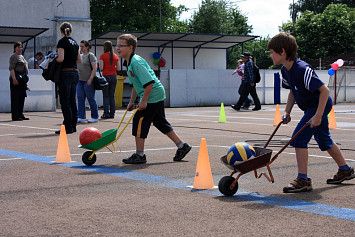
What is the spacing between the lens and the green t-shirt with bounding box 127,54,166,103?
24.4 feet

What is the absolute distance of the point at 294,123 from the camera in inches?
579

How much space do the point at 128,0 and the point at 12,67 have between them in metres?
41.1

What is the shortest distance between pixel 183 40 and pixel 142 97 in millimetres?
26292

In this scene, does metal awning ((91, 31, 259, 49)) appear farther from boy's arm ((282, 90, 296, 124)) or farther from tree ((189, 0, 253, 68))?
tree ((189, 0, 253, 68))

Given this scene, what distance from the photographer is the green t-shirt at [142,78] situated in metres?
7.43

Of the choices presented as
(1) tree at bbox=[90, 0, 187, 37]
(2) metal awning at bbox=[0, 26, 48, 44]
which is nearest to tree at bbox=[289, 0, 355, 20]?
(1) tree at bbox=[90, 0, 187, 37]

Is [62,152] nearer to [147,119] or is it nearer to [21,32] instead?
[147,119]

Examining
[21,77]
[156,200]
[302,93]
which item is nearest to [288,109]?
[302,93]

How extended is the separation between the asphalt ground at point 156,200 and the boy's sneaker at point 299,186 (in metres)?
0.06

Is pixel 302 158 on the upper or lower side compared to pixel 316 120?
lower

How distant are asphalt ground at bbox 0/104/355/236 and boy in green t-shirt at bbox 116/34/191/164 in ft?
0.69

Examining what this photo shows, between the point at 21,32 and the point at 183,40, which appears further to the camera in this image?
the point at 183,40

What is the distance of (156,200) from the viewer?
5148 mm

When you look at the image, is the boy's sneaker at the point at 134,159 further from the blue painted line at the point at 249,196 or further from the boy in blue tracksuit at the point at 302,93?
A: the boy in blue tracksuit at the point at 302,93
